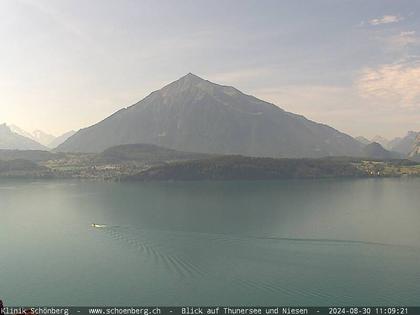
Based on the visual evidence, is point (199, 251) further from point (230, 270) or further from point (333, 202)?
point (333, 202)

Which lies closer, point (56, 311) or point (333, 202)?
point (56, 311)

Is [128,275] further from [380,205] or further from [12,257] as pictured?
[380,205]

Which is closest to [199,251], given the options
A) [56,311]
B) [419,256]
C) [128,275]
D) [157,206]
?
[128,275]

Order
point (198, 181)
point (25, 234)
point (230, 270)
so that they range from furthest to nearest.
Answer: point (198, 181) < point (25, 234) < point (230, 270)

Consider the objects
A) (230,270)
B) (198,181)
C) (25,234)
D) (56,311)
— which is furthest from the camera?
(198,181)

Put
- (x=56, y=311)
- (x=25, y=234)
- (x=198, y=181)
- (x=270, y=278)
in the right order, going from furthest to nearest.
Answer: (x=198, y=181) → (x=25, y=234) → (x=270, y=278) → (x=56, y=311)

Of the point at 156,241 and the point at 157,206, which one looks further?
the point at 157,206

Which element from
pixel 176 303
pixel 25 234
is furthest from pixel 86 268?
pixel 25 234
